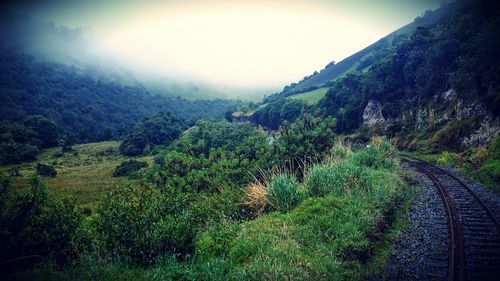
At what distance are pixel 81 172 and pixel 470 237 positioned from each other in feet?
225

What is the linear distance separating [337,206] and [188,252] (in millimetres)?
5634

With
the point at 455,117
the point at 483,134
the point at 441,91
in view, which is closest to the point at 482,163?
the point at 483,134

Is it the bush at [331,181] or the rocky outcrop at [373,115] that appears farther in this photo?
the rocky outcrop at [373,115]

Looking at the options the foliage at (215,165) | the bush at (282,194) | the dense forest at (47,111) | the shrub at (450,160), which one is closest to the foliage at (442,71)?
the shrub at (450,160)

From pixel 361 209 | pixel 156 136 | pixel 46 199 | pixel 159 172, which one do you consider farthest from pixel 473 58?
pixel 156 136

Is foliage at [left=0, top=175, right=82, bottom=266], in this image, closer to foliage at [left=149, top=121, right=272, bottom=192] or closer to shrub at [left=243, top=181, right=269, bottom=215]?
shrub at [left=243, top=181, right=269, bottom=215]

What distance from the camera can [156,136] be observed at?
324 feet

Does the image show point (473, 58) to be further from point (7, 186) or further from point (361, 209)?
point (7, 186)

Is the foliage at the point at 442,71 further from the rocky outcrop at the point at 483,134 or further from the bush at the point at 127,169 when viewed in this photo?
the bush at the point at 127,169

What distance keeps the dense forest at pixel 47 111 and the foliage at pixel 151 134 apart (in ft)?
64.7

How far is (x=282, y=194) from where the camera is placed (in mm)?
11703

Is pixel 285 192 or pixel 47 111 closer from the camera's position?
pixel 285 192

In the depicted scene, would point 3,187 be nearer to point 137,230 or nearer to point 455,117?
point 137,230

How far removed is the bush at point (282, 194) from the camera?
38.0ft
